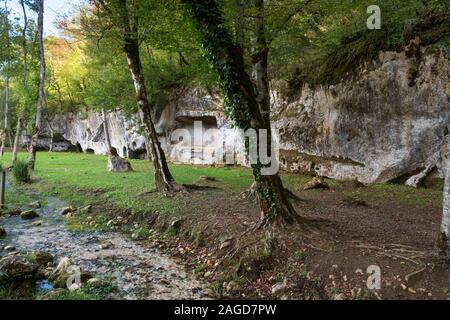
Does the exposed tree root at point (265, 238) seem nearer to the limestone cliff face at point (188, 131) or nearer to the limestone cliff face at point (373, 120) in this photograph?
the limestone cliff face at point (373, 120)

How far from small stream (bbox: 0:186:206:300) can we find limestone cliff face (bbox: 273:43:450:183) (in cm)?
852

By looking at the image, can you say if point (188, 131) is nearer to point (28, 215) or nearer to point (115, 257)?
point (28, 215)

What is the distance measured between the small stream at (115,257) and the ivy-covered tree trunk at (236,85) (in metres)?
2.00

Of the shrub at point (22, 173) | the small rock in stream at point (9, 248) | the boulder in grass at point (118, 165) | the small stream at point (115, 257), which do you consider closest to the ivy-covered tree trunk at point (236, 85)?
the small stream at point (115, 257)

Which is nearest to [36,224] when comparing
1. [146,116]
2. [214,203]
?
[146,116]

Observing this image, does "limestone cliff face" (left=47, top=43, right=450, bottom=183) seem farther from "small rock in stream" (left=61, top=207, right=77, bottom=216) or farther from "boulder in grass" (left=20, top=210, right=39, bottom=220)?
"boulder in grass" (left=20, top=210, right=39, bottom=220)

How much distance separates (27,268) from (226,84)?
448 centimetres

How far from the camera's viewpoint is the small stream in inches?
217

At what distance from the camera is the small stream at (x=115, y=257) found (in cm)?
552

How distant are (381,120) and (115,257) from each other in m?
9.75

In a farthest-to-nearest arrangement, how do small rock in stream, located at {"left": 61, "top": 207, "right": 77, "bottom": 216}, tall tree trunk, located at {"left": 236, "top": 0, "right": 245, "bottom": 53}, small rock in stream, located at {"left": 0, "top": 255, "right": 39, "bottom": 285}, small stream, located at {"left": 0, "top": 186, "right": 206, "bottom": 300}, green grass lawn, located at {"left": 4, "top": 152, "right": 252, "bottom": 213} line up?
1. small rock in stream, located at {"left": 61, "top": 207, "right": 77, "bottom": 216}
2. green grass lawn, located at {"left": 4, "top": 152, "right": 252, "bottom": 213}
3. tall tree trunk, located at {"left": 236, "top": 0, "right": 245, "bottom": 53}
4. small stream, located at {"left": 0, "top": 186, "right": 206, "bottom": 300}
5. small rock in stream, located at {"left": 0, "top": 255, "right": 39, "bottom": 285}

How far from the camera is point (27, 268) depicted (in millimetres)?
5438

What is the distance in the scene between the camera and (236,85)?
6359 mm

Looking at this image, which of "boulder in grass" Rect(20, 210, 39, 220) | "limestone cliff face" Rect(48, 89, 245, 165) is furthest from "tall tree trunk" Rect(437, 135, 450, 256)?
"limestone cliff face" Rect(48, 89, 245, 165)
